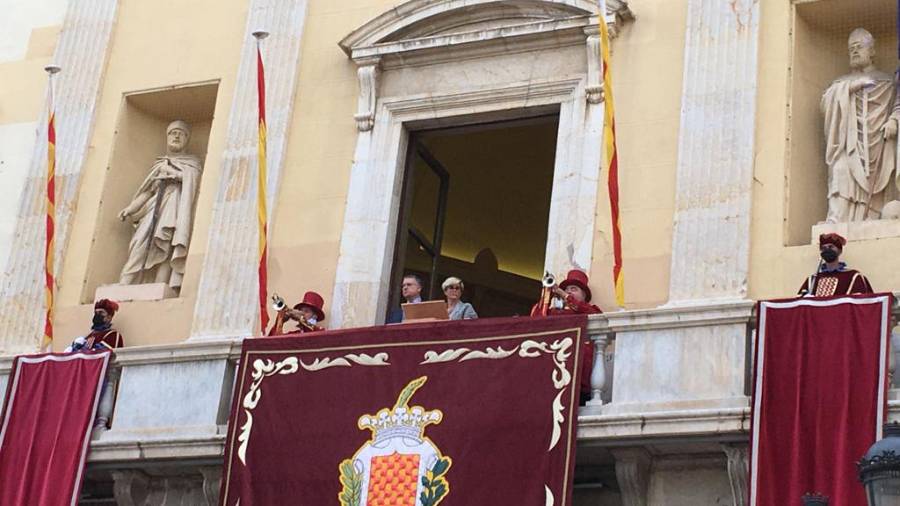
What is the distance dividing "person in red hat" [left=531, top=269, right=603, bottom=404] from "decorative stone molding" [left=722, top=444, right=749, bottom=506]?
1.27m

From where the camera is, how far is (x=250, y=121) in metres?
18.2

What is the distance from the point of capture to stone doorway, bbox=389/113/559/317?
2192 centimetres

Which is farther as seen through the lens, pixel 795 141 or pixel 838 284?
pixel 795 141

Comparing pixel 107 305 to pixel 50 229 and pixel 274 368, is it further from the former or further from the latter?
pixel 274 368

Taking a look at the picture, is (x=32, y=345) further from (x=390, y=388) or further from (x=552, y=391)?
(x=552, y=391)

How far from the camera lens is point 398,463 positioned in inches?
589

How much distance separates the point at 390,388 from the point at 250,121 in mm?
A: 3922

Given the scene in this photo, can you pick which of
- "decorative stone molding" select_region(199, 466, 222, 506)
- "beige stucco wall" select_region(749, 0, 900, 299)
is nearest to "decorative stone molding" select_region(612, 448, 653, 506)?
"beige stucco wall" select_region(749, 0, 900, 299)

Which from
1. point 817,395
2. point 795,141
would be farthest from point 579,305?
point 795,141

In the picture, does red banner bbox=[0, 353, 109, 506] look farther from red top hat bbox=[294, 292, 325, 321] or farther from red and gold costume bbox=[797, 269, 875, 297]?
red and gold costume bbox=[797, 269, 875, 297]

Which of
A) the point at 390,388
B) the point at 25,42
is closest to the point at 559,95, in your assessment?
the point at 390,388

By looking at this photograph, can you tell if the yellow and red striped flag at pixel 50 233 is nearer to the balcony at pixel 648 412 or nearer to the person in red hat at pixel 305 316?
the balcony at pixel 648 412

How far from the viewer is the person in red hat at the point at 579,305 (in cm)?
1483

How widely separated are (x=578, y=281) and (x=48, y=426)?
475cm
